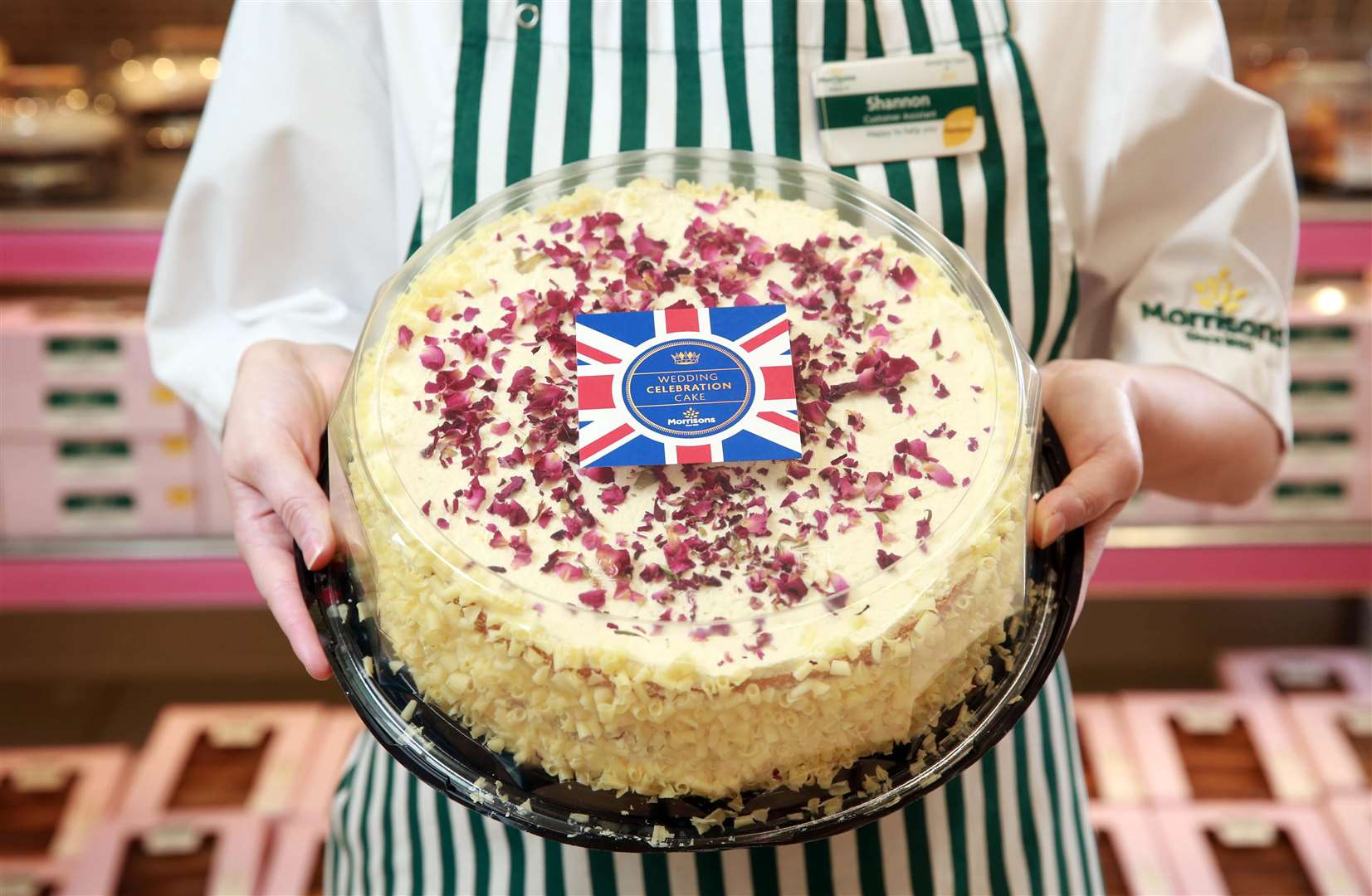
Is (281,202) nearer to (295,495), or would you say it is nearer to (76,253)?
(295,495)

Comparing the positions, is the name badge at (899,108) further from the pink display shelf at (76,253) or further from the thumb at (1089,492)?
the pink display shelf at (76,253)

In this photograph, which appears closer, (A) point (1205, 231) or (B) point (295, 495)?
(B) point (295, 495)

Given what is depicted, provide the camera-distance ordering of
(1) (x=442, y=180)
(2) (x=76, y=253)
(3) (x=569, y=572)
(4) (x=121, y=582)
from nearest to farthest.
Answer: (3) (x=569, y=572) < (1) (x=442, y=180) < (2) (x=76, y=253) < (4) (x=121, y=582)

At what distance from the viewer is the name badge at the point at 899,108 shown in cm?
100

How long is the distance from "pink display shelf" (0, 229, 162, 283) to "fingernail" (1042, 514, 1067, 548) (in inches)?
59.8

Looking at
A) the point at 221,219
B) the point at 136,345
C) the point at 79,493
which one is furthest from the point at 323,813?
the point at 221,219

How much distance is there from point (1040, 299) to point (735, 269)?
1.04ft

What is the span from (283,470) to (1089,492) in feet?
1.93

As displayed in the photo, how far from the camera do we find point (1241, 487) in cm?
116

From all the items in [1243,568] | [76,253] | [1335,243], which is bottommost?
[1243,568]

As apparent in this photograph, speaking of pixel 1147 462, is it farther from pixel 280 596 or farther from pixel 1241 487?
pixel 280 596

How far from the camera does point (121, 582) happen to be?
6.44 feet

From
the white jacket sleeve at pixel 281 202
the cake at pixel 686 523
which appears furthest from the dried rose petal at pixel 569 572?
the white jacket sleeve at pixel 281 202

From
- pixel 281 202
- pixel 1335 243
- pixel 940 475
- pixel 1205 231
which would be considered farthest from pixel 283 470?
pixel 1335 243
